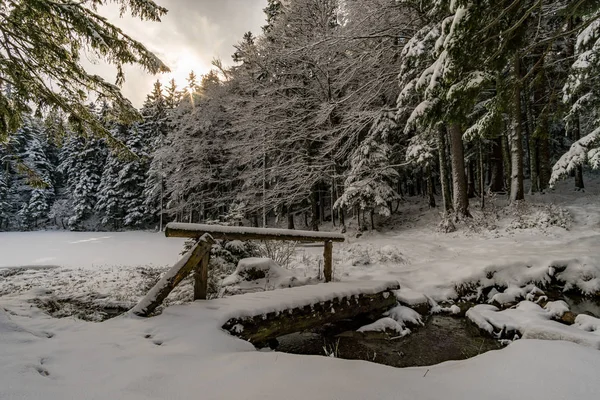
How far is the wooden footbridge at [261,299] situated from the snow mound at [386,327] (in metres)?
0.26

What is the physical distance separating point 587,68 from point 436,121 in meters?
5.47

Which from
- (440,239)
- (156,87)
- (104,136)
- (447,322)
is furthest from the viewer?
(156,87)

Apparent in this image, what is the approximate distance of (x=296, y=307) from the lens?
170 inches

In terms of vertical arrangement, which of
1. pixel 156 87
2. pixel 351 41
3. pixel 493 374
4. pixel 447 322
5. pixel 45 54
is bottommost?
pixel 447 322

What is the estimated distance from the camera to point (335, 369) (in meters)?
2.38

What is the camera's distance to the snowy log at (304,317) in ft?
12.0

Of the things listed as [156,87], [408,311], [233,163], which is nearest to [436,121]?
[408,311]

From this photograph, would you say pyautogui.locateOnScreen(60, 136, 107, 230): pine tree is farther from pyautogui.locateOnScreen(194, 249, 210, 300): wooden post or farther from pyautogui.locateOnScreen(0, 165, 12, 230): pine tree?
pyautogui.locateOnScreen(194, 249, 210, 300): wooden post

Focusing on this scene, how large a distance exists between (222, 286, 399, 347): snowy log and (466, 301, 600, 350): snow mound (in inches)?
61.8

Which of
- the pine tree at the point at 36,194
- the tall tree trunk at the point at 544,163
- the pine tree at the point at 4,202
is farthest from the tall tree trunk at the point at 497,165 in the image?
the pine tree at the point at 4,202

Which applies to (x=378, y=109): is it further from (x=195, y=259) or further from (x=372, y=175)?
(x=195, y=259)

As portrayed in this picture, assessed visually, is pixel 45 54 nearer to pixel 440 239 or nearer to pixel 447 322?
pixel 447 322

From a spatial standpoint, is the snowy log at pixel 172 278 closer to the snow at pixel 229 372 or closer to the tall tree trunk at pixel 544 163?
the snow at pixel 229 372

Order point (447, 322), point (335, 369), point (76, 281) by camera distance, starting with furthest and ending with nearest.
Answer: point (76, 281) → point (447, 322) → point (335, 369)
